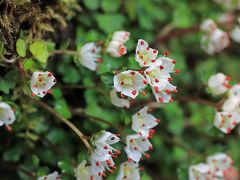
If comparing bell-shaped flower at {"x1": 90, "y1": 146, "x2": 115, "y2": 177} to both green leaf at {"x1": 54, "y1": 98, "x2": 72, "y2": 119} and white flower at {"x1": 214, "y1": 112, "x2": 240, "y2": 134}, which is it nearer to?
green leaf at {"x1": 54, "y1": 98, "x2": 72, "y2": 119}

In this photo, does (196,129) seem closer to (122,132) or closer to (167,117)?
(167,117)

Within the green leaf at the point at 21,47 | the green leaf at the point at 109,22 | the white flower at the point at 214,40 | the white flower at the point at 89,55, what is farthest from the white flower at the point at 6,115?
the white flower at the point at 214,40

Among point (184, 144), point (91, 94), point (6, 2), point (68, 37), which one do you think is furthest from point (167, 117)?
point (6, 2)

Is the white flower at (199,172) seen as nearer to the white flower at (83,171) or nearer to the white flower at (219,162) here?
the white flower at (219,162)

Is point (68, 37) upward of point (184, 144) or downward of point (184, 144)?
upward

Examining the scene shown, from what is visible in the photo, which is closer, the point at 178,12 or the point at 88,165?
the point at 88,165

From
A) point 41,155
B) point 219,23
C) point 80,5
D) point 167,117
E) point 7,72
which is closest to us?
point 7,72

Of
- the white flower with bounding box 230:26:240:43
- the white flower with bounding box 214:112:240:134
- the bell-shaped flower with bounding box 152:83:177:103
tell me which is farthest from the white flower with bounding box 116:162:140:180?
the white flower with bounding box 230:26:240:43

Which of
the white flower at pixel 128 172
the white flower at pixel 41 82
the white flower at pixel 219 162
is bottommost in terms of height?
the white flower at pixel 219 162

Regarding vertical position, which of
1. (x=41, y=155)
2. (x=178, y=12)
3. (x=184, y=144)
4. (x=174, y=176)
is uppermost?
(x=178, y=12)
